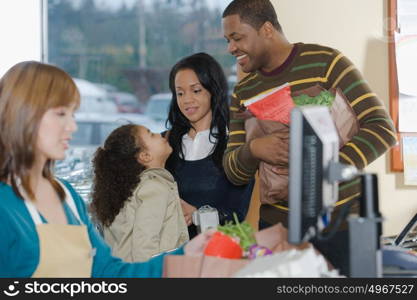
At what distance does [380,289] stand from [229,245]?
33cm

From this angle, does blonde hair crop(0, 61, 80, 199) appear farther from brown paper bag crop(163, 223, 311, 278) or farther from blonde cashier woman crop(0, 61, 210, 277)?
brown paper bag crop(163, 223, 311, 278)

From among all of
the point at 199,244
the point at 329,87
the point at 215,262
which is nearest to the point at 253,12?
the point at 329,87

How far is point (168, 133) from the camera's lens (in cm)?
275

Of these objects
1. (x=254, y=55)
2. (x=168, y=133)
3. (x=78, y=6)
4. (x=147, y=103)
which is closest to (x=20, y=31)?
(x=78, y=6)

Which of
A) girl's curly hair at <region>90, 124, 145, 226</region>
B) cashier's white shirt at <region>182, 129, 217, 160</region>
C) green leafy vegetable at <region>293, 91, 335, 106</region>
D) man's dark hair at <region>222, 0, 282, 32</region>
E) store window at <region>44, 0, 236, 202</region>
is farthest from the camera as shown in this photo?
store window at <region>44, 0, 236, 202</region>

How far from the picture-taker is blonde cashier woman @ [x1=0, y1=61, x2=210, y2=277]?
1.47 meters

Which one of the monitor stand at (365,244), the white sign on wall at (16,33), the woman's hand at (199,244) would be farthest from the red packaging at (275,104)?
the white sign on wall at (16,33)

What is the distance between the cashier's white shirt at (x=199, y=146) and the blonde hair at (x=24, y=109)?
3.68 ft

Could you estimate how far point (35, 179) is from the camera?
5.19 feet

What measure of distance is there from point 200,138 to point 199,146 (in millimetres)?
35

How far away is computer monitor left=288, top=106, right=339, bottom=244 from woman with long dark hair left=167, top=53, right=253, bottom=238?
121cm

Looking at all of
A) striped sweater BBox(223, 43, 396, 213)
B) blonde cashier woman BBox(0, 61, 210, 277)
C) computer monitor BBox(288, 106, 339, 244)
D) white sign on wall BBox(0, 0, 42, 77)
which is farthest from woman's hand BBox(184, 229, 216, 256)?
white sign on wall BBox(0, 0, 42, 77)

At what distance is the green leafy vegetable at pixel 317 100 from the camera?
1.94 meters

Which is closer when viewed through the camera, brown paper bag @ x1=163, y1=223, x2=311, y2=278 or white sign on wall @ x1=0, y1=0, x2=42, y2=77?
brown paper bag @ x1=163, y1=223, x2=311, y2=278
